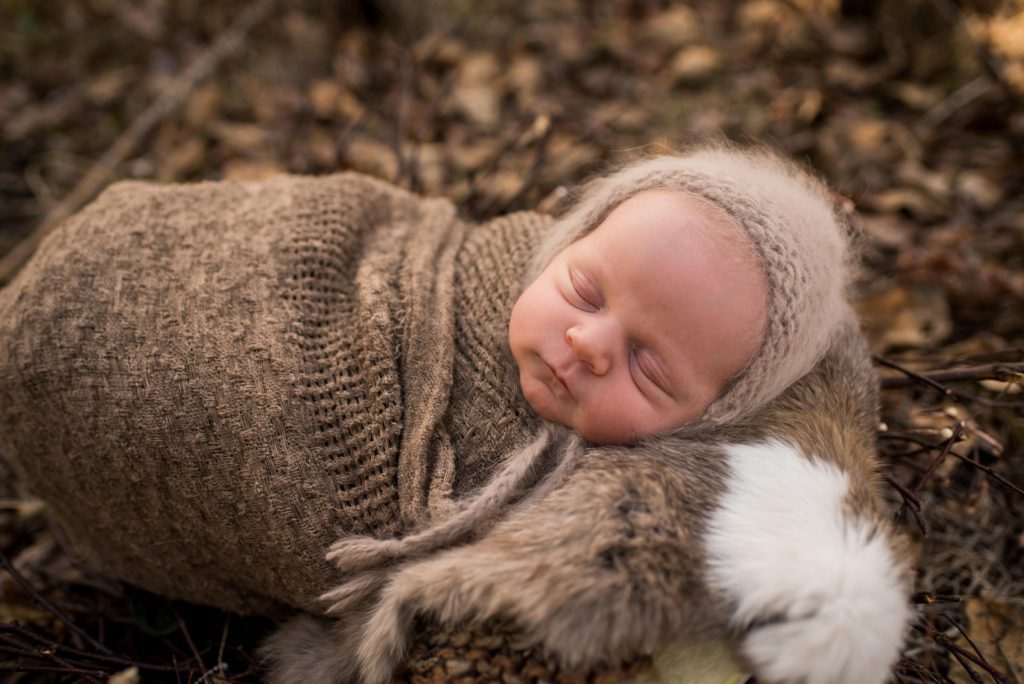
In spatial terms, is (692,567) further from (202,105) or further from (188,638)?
(202,105)

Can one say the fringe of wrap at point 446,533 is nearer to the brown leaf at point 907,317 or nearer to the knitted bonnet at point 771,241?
the knitted bonnet at point 771,241

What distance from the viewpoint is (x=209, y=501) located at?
185cm

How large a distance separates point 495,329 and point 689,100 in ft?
Result: 7.83

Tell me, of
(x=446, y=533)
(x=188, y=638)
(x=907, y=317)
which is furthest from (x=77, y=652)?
(x=907, y=317)

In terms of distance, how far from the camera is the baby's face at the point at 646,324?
170 centimetres

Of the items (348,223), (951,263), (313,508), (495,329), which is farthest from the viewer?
(951,263)

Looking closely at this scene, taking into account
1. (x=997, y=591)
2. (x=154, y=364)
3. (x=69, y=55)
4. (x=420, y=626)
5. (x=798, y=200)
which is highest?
(x=69, y=55)

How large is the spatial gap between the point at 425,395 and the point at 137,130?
8.07 ft

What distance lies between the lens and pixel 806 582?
1.43 meters

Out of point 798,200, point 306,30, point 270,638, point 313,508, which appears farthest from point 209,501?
point 306,30

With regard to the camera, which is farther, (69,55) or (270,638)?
(69,55)

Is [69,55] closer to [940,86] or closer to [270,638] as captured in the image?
[270,638]

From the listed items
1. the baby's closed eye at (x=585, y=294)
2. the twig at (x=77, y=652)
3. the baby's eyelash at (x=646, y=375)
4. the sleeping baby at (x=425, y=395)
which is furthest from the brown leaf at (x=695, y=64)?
the twig at (x=77, y=652)

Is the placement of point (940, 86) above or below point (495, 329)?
below
